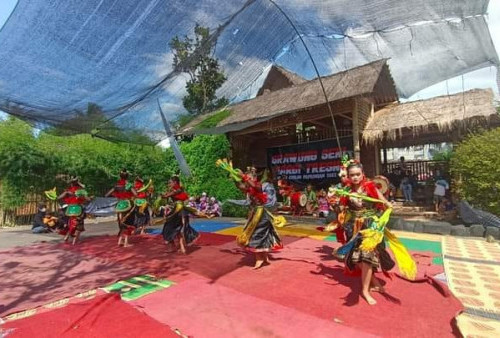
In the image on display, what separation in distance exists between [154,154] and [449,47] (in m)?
13.9

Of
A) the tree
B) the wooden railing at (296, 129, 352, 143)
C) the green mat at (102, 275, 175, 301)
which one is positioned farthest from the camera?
the wooden railing at (296, 129, 352, 143)

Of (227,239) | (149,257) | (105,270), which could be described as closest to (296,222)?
(227,239)

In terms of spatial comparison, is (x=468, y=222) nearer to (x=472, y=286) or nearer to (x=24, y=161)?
(x=472, y=286)

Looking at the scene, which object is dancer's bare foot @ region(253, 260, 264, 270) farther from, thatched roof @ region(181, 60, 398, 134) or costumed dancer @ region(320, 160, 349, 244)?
thatched roof @ region(181, 60, 398, 134)

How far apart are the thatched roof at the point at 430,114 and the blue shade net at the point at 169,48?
205 inches

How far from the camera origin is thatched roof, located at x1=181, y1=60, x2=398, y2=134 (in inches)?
361

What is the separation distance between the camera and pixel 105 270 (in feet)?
18.8

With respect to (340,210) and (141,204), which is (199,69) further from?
(141,204)

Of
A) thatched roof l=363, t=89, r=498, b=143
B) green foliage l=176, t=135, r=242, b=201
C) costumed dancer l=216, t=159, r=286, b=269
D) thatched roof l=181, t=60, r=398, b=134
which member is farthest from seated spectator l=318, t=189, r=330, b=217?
costumed dancer l=216, t=159, r=286, b=269

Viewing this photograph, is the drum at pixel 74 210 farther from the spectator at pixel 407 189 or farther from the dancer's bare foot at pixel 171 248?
the spectator at pixel 407 189

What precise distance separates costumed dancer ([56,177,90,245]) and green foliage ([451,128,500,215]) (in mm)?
8965

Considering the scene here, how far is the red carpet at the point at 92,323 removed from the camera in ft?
10.3

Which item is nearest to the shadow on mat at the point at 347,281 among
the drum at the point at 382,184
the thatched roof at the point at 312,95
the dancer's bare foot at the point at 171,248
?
the drum at the point at 382,184

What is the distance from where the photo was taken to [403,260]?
3906 mm
